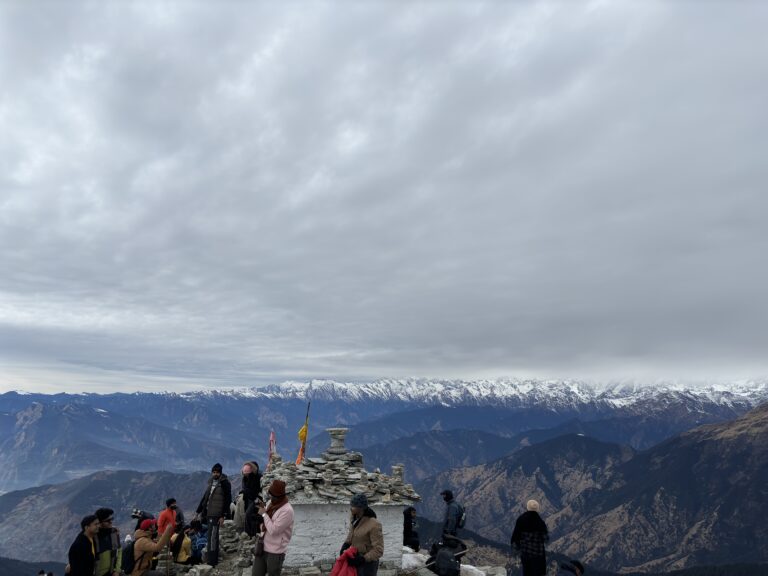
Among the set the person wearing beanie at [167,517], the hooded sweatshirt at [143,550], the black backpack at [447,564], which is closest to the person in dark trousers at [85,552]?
the hooded sweatshirt at [143,550]

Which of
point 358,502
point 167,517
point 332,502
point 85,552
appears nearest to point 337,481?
point 332,502

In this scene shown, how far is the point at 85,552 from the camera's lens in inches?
449

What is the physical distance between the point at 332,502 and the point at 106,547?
7.77 meters

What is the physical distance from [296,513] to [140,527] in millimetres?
5071

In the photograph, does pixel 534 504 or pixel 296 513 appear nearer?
pixel 534 504

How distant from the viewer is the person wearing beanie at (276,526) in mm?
11907

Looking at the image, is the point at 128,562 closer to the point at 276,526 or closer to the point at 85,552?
the point at 85,552

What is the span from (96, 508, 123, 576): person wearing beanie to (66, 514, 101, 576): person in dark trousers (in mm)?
172

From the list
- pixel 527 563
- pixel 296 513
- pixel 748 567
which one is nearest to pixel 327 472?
pixel 296 513

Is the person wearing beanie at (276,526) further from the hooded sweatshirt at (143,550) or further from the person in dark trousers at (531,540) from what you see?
the person in dark trousers at (531,540)

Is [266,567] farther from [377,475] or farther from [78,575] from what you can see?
[377,475]

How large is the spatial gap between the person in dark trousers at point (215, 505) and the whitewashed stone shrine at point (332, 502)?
5.75 feet

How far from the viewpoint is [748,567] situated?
180 meters

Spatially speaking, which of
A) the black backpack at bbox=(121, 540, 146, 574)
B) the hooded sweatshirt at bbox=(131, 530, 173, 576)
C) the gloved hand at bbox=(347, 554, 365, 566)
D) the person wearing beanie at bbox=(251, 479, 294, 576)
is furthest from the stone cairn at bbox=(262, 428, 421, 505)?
the gloved hand at bbox=(347, 554, 365, 566)
